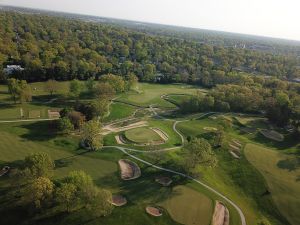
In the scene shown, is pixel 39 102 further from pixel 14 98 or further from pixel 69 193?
pixel 69 193

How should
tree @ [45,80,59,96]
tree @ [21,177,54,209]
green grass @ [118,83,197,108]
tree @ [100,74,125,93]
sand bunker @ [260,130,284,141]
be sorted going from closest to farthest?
tree @ [21,177,54,209] < sand bunker @ [260,130,284,141] < tree @ [45,80,59,96] < green grass @ [118,83,197,108] < tree @ [100,74,125,93]

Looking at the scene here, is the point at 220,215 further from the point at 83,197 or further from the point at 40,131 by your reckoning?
the point at 40,131

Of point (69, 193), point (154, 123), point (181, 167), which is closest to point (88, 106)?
point (154, 123)

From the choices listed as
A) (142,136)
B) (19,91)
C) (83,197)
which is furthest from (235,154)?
(19,91)

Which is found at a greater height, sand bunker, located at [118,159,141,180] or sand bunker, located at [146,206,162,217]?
sand bunker, located at [118,159,141,180]

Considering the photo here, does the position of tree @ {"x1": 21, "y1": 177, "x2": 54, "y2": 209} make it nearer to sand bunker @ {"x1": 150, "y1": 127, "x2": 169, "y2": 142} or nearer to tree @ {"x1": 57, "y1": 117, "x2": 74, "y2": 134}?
tree @ {"x1": 57, "y1": 117, "x2": 74, "y2": 134}

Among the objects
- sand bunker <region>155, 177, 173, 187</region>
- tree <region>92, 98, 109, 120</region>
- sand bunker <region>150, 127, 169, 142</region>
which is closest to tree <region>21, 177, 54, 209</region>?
sand bunker <region>155, 177, 173, 187</region>

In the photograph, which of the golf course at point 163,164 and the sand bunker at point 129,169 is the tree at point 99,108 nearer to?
the golf course at point 163,164

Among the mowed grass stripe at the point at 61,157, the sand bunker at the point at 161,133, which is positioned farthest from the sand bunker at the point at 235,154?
the mowed grass stripe at the point at 61,157
